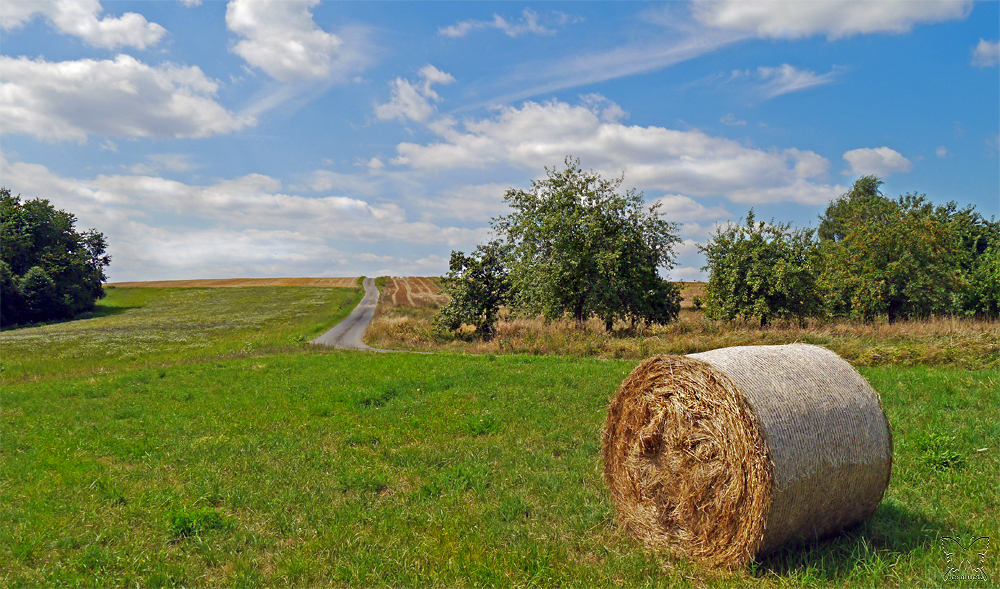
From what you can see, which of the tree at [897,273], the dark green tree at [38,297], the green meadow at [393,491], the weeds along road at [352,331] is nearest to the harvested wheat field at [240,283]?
the weeds along road at [352,331]

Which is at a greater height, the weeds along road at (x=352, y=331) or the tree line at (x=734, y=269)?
the tree line at (x=734, y=269)

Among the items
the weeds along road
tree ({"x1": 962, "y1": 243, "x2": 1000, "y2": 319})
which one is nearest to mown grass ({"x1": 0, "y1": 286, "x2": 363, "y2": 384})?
the weeds along road

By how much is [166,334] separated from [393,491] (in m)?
43.5

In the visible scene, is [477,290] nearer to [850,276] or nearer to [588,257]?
[588,257]

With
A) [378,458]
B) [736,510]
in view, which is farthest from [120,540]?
[736,510]

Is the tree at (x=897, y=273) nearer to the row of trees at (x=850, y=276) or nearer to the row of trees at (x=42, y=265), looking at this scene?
the row of trees at (x=850, y=276)

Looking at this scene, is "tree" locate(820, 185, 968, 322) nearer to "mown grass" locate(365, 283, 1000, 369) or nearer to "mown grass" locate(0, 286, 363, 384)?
"mown grass" locate(365, 283, 1000, 369)

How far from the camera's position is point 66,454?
10.2 m

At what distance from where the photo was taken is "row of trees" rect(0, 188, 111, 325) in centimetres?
5909

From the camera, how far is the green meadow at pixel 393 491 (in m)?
5.54

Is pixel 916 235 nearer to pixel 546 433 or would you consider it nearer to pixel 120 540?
pixel 546 433

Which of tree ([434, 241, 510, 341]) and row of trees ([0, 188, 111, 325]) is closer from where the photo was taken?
tree ([434, 241, 510, 341])

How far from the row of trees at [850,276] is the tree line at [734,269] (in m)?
0.06

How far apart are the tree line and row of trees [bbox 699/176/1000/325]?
6cm
